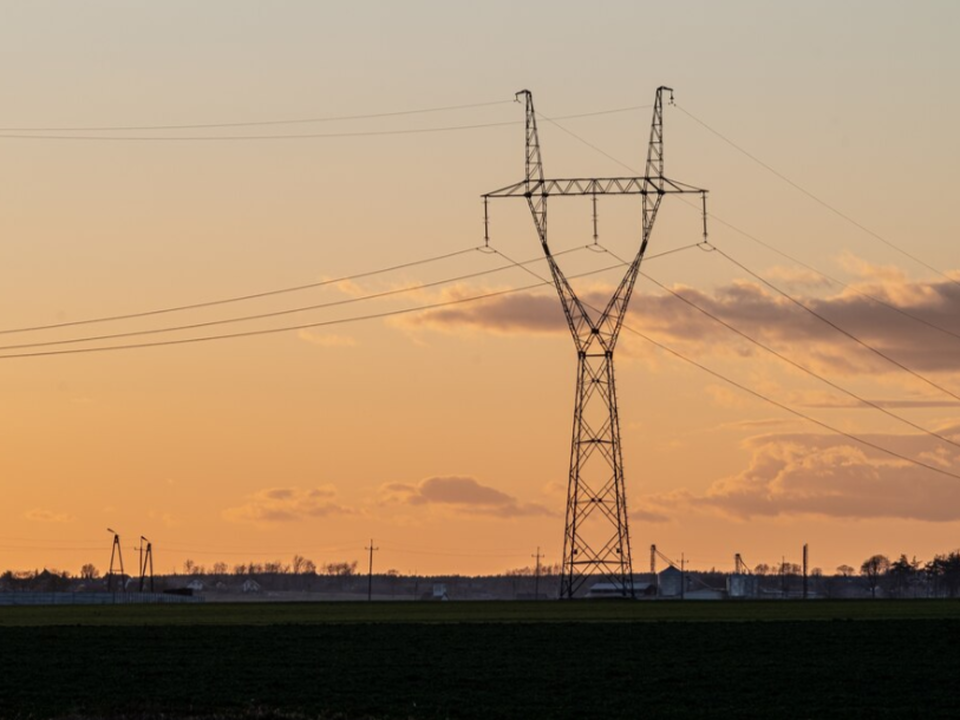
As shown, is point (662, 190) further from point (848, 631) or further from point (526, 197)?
point (848, 631)

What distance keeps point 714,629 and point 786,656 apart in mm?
17021

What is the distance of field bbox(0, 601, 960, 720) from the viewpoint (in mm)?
61562

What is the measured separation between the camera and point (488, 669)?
242 ft

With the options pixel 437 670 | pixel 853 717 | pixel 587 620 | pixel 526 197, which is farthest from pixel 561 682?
pixel 526 197

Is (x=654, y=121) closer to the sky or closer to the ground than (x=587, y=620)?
closer to the sky

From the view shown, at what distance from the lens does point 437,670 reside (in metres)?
73.4

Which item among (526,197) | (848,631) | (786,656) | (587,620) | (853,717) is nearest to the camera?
(853,717)

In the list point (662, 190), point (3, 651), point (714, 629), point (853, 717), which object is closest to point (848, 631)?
point (714, 629)

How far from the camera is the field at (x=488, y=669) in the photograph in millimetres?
61562

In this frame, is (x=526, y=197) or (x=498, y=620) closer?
(x=498, y=620)

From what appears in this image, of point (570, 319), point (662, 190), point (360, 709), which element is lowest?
point (360, 709)

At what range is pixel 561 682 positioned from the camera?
68500 millimetres

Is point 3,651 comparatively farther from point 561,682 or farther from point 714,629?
point 714,629

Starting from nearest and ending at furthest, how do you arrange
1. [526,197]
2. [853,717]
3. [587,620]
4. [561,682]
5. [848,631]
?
1. [853,717]
2. [561,682]
3. [848,631]
4. [587,620]
5. [526,197]
